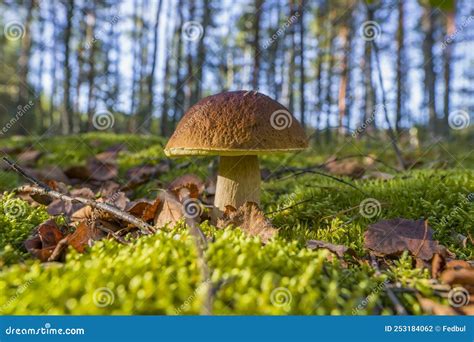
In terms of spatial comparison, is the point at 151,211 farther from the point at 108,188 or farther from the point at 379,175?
the point at 379,175


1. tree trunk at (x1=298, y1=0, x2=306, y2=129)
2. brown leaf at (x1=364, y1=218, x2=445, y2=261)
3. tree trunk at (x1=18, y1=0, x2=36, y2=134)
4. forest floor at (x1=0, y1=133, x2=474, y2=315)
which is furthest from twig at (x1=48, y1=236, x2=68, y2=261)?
tree trunk at (x1=18, y1=0, x2=36, y2=134)

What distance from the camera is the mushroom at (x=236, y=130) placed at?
Result: 2227 mm

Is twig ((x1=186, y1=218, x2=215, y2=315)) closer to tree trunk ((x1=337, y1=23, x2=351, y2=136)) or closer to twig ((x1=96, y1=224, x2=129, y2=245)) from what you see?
twig ((x1=96, y1=224, x2=129, y2=245))

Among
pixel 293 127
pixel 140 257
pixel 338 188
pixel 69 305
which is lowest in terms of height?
pixel 69 305

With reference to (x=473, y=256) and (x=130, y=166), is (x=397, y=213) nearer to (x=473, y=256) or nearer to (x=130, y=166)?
(x=473, y=256)

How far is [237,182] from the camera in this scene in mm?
2633

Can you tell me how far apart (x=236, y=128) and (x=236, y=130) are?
0.6 inches

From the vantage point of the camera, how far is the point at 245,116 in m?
2.28

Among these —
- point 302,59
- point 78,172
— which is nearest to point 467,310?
point 78,172

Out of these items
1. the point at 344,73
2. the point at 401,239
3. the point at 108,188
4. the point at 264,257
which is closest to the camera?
the point at 264,257

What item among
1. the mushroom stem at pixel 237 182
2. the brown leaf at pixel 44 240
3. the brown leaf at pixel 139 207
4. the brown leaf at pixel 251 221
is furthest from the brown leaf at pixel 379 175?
the brown leaf at pixel 44 240

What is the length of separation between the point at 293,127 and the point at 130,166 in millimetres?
3257


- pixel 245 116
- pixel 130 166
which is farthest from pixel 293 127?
pixel 130 166

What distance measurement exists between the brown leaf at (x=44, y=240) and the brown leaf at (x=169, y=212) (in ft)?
1.96
